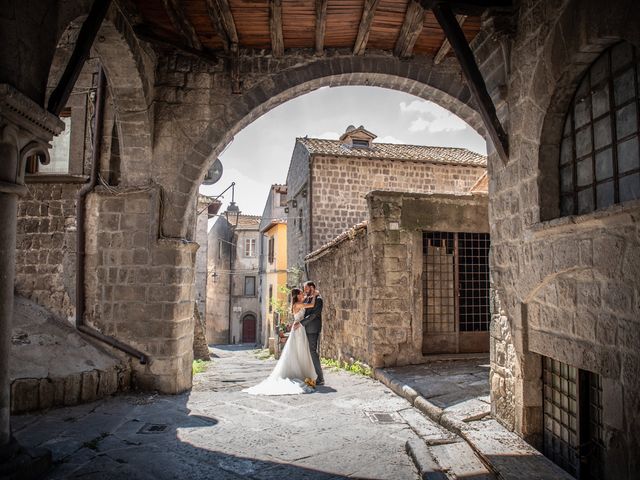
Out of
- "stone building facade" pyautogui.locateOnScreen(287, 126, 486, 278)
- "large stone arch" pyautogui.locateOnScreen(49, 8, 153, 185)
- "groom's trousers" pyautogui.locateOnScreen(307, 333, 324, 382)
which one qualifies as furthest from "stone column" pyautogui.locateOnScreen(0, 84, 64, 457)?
"stone building facade" pyautogui.locateOnScreen(287, 126, 486, 278)

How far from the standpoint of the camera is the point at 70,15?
3639mm

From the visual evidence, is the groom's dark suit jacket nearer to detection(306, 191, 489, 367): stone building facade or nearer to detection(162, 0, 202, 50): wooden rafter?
detection(306, 191, 489, 367): stone building facade

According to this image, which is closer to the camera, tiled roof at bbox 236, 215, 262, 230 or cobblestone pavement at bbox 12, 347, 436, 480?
cobblestone pavement at bbox 12, 347, 436, 480

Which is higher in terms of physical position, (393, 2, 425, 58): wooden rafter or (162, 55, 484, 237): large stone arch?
(393, 2, 425, 58): wooden rafter

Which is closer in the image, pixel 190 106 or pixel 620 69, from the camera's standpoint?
pixel 620 69

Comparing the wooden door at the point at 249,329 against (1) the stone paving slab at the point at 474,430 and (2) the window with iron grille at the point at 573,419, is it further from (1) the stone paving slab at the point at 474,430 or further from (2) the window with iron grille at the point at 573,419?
(2) the window with iron grille at the point at 573,419

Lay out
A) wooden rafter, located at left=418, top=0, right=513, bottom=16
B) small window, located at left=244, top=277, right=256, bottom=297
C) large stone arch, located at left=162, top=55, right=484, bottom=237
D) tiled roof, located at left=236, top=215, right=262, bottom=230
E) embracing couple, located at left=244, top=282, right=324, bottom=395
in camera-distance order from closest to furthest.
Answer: wooden rafter, located at left=418, top=0, right=513, bottom=16, large stone arch, located at left=162, top=55, right=484, bottom=237, embracing couple, located at left=244, top=282, right=324, bottom=395, tiled roof, located at left=236, top=215, right=262, bottom=230, small window, located at left=244, top=277, right=256, bottom=297

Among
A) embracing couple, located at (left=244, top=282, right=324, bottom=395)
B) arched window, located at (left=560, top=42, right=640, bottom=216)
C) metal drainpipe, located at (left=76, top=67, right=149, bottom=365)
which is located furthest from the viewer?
embracing couple, located at (left=244, top=282, right=324, bottom=395)

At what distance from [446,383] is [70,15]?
5573mm

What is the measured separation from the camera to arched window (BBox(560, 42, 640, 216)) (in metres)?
2.82

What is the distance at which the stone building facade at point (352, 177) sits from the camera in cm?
1616

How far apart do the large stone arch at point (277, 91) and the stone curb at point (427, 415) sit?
3.54m

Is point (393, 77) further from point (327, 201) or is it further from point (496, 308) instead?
point (327, 201)

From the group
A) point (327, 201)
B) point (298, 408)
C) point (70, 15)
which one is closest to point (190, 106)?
point (70, 15)
